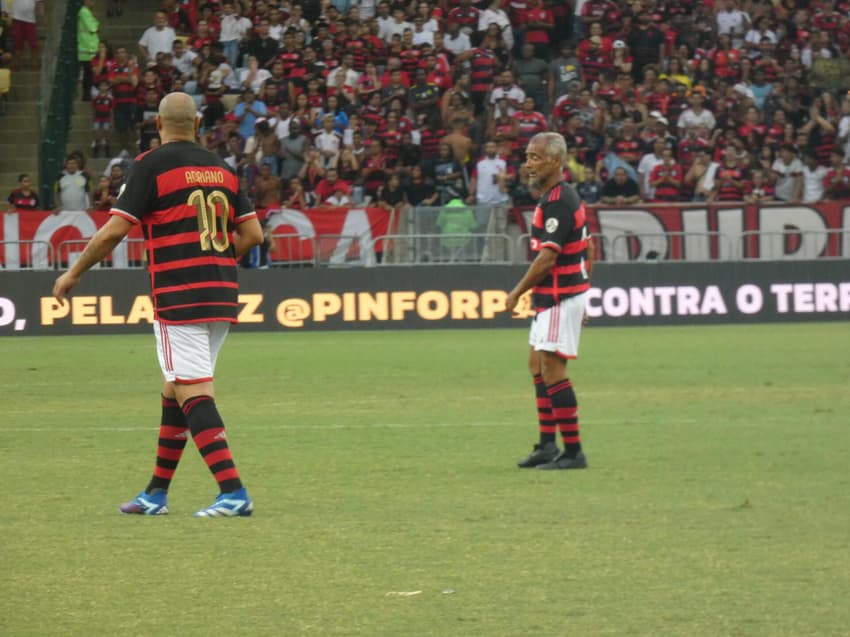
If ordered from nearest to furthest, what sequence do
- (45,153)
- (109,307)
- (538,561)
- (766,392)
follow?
1. (538,561)
2. (766,392)
3. (109,307)
4. (45,153)

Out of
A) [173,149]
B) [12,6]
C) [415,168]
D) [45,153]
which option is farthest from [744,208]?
[173,149]

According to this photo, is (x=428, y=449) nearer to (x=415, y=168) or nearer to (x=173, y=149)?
(x=173, y=149)

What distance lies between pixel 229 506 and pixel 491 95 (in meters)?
20.6

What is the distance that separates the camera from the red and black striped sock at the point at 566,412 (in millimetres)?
10195

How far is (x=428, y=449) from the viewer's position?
11133 millimetres

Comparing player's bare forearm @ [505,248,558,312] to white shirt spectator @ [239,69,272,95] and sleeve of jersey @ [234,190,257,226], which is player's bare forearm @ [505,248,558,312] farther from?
white shirt spectator @ [239,69,272,95]

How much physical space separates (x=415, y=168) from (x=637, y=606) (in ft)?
65.8

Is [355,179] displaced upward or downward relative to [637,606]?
upward

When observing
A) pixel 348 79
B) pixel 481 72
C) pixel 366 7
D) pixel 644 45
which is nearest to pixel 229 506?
pixel 348 79

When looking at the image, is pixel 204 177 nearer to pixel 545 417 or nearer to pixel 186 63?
pixel 545 417

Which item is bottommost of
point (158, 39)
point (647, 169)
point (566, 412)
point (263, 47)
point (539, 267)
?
point (566, 412)

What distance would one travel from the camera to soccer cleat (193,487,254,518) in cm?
805

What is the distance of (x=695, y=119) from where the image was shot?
27391 millimetres

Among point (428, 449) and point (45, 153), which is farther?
point (45, 153)
